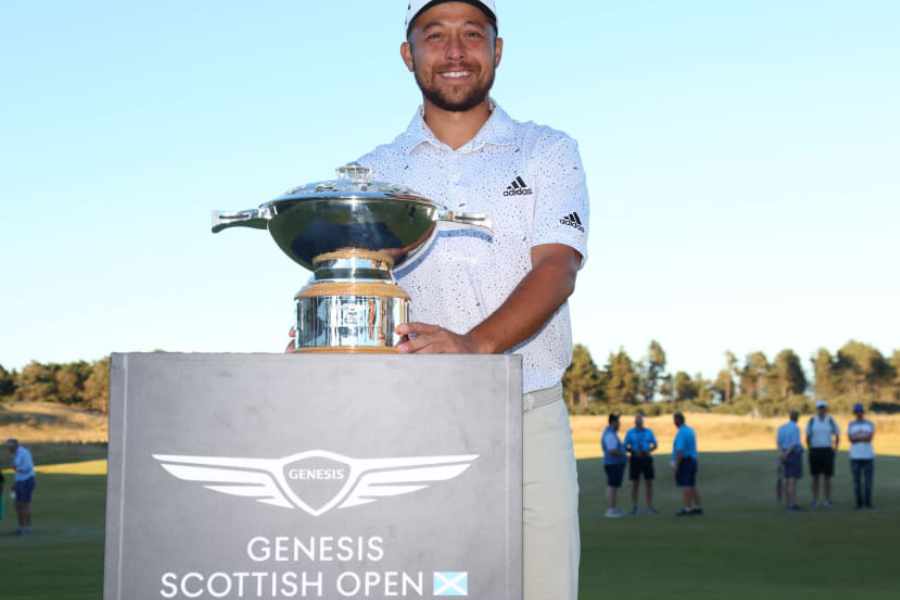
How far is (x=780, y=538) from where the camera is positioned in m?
19.6

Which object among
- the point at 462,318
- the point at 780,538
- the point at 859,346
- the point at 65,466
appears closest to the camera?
the point at 462,318

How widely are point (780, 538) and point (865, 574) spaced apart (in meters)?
5.34

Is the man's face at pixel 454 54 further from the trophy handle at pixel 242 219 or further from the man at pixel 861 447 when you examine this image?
the man at pixel 861 447

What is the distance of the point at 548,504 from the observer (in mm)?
3207

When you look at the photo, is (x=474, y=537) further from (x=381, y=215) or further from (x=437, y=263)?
(x=437, y=263)

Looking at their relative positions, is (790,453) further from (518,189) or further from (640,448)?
(518,189)

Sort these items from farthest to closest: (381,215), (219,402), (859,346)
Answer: (859,346)
(381,215)
(219,402)

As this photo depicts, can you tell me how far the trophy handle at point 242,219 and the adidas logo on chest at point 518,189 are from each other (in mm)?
686

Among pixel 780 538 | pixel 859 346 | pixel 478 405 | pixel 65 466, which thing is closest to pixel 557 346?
pixel 478 405

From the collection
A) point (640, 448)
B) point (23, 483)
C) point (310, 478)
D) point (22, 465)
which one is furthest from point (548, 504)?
point (640, 448)

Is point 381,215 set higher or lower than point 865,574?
higher

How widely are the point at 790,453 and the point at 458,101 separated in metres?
24.8

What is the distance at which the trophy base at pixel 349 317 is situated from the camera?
259 centimetres

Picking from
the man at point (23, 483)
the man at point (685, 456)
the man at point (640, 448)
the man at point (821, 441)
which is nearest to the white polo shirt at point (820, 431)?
the man at point (821, 441)
